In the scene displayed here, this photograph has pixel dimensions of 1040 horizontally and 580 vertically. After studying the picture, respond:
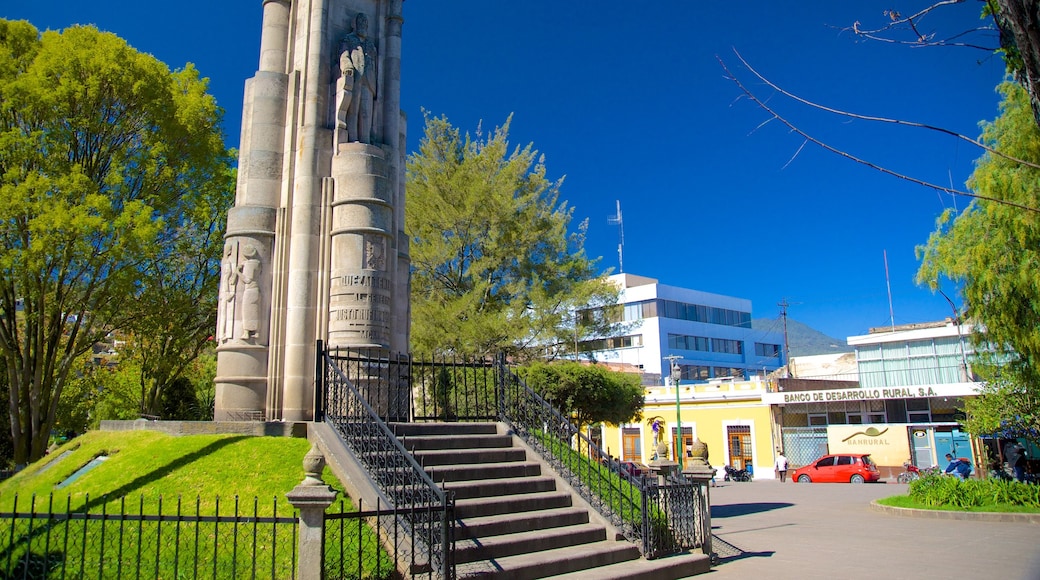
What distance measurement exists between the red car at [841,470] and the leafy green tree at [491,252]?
1382 cm

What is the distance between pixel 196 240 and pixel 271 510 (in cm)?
1520

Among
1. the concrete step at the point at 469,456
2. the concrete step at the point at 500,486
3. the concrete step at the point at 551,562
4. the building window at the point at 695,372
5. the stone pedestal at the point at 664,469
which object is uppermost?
the building window at the point at 695,372

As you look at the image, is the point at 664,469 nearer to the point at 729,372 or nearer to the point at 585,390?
the point at 585,390

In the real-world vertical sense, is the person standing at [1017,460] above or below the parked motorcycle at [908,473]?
above

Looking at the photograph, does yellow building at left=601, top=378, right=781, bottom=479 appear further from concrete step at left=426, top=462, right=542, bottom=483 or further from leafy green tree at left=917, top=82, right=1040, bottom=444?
concrete step at left=426, top=462, right=542, bottom=483

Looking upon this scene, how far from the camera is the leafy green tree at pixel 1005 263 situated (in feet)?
50.9

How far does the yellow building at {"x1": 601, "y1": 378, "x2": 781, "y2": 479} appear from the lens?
3756 cm

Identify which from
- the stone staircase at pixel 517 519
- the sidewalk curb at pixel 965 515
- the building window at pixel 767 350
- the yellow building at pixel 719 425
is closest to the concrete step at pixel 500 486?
the stone staircase at pixel 517 519

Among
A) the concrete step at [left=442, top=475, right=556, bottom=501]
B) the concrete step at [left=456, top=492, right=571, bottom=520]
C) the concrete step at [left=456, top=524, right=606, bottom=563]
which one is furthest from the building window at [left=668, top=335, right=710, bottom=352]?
the concrete step at [left=456, top=524, right=606, bottom=563]

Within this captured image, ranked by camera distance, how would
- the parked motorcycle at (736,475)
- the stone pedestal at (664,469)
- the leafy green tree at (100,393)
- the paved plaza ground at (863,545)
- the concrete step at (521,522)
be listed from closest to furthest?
the concrete step at (521,522), the paved plaza ground at (863,545), the stone pedestal at (664,469), the leafy green tree at (100,393), the parked motorcycle at (736,475)

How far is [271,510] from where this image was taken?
8.23 m

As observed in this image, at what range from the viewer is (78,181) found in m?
15.1

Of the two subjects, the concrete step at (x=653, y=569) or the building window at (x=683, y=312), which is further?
the building window at (x=683, y=312)

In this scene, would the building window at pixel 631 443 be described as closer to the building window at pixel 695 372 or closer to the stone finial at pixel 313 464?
the building window at pixel 695 372
